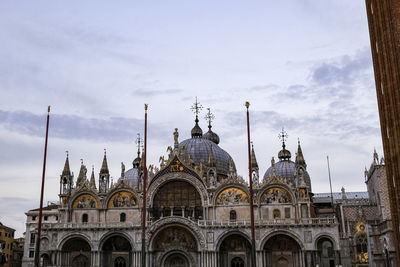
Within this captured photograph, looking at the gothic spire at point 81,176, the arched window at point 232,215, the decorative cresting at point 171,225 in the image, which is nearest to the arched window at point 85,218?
the gothic spire at point 81,176

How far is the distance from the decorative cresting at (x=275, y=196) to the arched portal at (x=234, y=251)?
5017mm

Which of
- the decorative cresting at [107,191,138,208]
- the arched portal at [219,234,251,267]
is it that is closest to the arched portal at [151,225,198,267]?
the arched portal at [219,234,251,267]

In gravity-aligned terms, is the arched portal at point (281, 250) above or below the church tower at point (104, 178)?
below

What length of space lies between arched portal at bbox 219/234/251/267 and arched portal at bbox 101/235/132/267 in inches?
428

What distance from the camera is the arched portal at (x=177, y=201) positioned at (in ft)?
186

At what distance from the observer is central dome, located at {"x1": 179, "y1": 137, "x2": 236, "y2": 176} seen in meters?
67.4

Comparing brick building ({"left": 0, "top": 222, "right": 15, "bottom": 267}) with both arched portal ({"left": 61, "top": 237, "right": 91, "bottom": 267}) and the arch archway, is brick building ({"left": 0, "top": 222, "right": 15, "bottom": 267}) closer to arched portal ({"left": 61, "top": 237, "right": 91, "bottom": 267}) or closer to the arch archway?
arched portal ({"left": 61, "top": 237, "right": 91, "bottom": 267})

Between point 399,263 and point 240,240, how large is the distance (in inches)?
775

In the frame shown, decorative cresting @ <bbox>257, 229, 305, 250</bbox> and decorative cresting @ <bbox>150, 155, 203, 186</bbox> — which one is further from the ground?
decorative cresting @ <bbox>150, 155, 203, 186</bbox>

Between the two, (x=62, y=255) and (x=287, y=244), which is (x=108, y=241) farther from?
(x=287, y=244)

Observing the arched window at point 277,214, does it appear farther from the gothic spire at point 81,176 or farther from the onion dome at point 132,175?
the onion dome at point 132,175

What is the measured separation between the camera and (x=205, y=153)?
68.1 meters

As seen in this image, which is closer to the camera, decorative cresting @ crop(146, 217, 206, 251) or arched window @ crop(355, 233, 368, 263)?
decorative cresting @ crop(146, 217, 206, 251)

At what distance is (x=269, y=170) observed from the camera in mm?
72812
